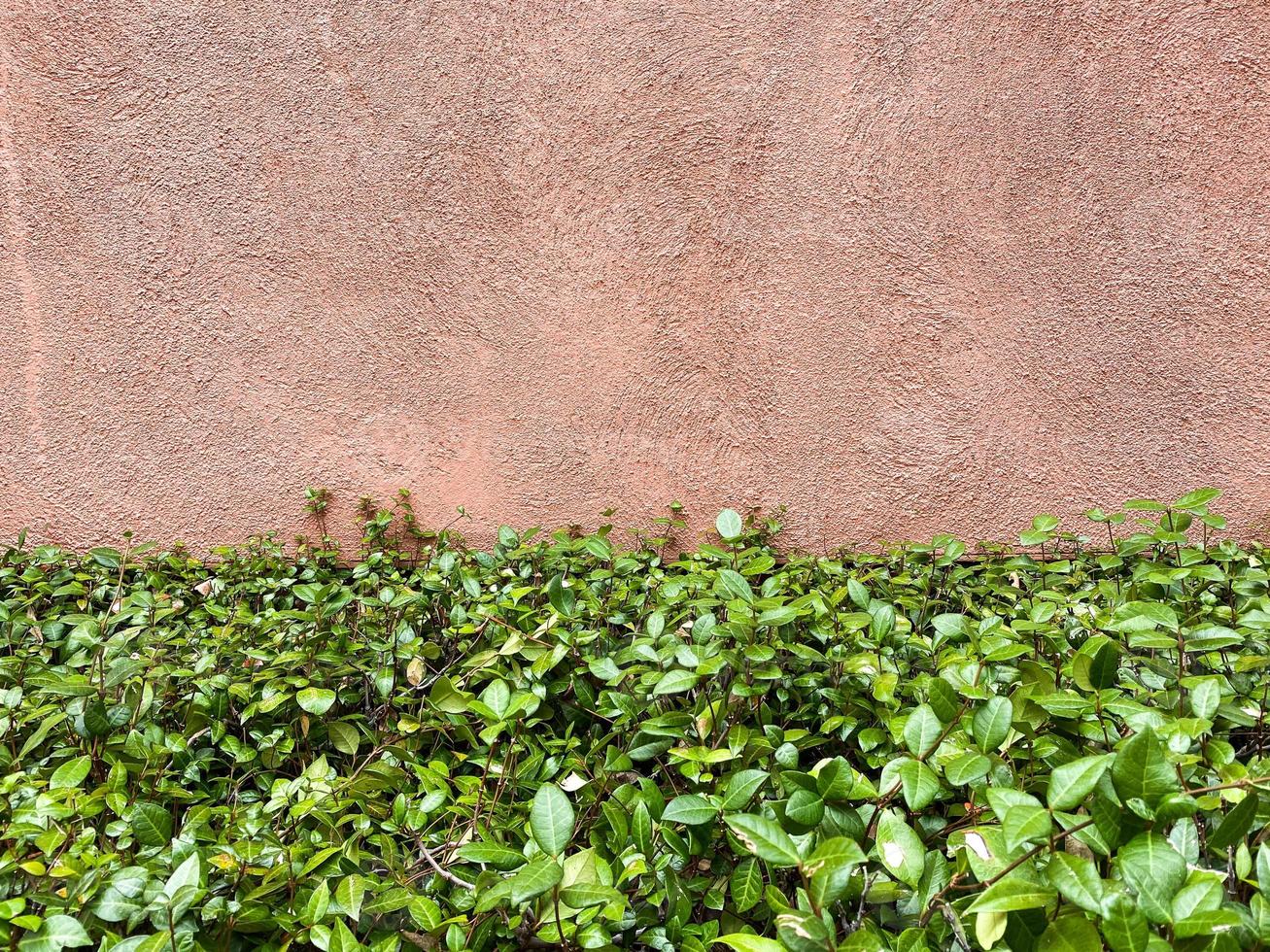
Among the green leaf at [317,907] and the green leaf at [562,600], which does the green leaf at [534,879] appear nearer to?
the green leaf at [317,907]

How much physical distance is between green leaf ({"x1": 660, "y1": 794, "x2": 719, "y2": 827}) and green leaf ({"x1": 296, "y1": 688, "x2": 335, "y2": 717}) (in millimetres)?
811

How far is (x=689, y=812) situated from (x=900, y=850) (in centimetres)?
29

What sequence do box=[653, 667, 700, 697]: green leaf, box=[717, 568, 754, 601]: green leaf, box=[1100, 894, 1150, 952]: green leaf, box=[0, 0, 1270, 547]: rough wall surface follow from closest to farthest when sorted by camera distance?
1. box=[1100, 894, 1150, 952]: green leaf
2. box=[653, 667, 700, 697]: green leaf
3. box=[717, 568, 754, 601]: green leaf
4. box=[0, 0, 1270, 547]: rough wall surface

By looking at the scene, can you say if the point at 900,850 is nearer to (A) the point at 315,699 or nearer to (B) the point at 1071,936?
(B) the point at 1071,936

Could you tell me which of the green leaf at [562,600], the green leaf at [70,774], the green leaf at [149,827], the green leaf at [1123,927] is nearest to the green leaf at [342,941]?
the green leaf at [149,827]

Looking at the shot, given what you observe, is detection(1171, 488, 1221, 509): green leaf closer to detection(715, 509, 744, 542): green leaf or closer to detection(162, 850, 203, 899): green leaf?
detection(715, 509, 744, 542): green leaf

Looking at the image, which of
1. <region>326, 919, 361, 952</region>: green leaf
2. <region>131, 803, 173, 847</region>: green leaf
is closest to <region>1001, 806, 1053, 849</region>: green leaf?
<region>326, 919, 361, 952</region>: green leaf

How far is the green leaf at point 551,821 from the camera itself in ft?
3.14

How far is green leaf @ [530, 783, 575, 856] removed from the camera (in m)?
0.96

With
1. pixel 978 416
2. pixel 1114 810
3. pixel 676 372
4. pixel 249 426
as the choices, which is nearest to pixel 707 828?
pixel 1114 810

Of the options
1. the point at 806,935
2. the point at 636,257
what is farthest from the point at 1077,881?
the point at 636,257

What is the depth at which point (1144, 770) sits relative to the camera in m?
0.83

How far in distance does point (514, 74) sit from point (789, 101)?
0.98 metres

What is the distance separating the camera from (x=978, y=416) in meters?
2.64
